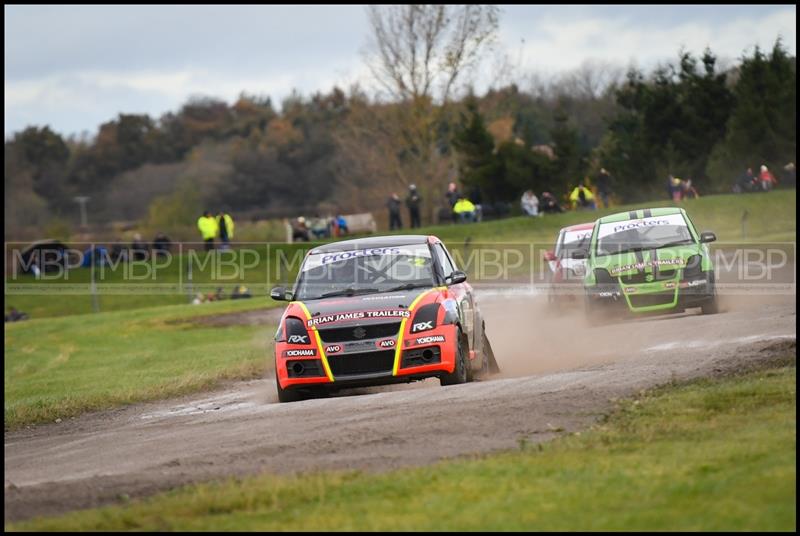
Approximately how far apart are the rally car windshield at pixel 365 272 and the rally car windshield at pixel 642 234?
19.5 feet

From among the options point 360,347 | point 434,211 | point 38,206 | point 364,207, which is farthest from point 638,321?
point 38,206

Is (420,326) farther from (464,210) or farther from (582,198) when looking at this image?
(582,198)

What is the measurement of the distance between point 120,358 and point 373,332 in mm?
13025

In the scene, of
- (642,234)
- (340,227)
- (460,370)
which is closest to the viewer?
(460,370)

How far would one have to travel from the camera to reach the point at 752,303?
20.8 meters

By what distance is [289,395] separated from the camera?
13.3 m

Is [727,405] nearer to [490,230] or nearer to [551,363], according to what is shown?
[551,363]

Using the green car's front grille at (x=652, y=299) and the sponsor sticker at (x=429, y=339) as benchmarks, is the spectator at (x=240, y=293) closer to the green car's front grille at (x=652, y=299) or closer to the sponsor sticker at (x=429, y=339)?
the green car's front grille at (x=652, y=299)

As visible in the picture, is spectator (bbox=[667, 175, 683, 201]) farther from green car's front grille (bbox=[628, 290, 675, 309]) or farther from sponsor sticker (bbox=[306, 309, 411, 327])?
sponsor sticker (bbox=[306, 309, 411, 327])

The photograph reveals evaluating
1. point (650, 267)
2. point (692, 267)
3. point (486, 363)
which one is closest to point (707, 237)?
point (692, 267)

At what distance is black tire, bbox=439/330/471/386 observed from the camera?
13039 millimetres

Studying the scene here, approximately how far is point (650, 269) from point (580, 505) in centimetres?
1226

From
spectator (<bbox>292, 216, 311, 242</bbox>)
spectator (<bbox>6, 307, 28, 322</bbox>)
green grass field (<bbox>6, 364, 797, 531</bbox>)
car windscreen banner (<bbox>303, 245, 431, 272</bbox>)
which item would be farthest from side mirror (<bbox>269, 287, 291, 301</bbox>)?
spectator (<bbox>292, 216, 311, 242</bbox>)

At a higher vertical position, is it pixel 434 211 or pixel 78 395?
pixel 434 211
